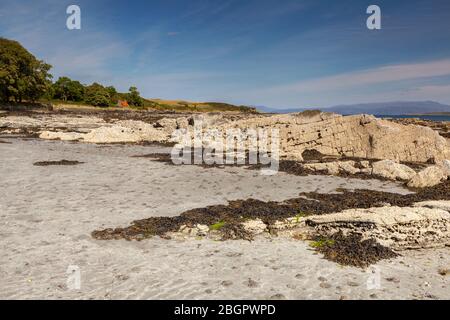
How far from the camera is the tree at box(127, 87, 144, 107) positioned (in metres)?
144

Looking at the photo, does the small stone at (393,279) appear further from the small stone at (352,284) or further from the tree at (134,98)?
the tree at (134,98)

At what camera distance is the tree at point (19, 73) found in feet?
240

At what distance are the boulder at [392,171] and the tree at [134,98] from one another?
129208 mm

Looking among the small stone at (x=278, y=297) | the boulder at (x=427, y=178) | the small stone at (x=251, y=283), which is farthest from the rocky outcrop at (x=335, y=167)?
the small stone at (x=278, y=297)

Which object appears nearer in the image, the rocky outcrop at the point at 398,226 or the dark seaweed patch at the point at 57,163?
the rocky outcrop at the point at 398,226

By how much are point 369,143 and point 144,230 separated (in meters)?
23.2

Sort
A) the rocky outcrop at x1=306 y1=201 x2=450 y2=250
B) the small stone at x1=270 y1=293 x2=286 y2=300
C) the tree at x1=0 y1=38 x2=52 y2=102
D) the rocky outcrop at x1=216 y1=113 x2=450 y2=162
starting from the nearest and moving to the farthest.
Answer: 1. the small stone at x1=270 y1=293 x2=286 y2=300
2. the rocky outcrop at x1=306 y1=201 x2=450 y2=250
3. the rocky outcrop at x1=216 y1=113 x2=450 y2=162
4. the tree at x1=0 y1=38 x2=52 y2=102

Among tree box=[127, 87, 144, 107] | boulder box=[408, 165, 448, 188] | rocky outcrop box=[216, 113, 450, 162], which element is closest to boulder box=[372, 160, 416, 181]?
boulder box=[408, 165, 448, 188]

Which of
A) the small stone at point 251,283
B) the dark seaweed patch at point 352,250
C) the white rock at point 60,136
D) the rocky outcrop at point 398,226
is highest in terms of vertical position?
the white rock at point 60,136

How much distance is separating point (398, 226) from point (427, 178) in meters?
10.0

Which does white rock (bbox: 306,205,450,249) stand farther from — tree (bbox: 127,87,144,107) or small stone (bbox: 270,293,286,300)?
tree (bbox: 127,87,144,107)

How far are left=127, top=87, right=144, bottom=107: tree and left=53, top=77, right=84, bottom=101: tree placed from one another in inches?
902
